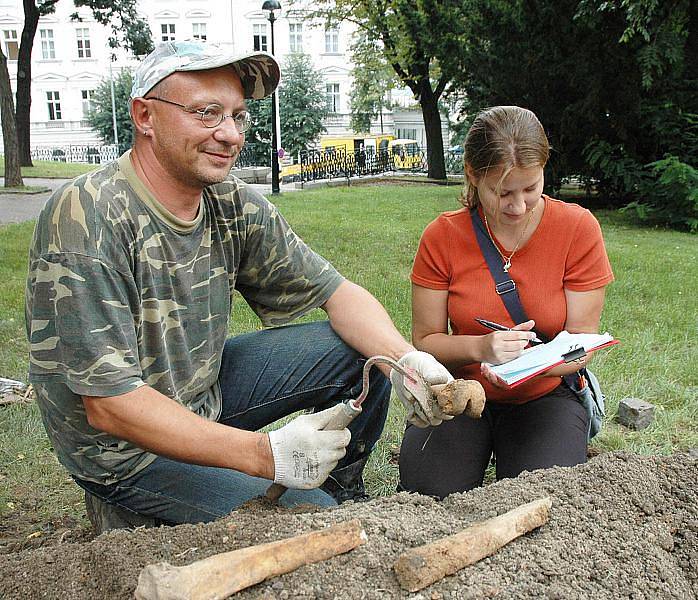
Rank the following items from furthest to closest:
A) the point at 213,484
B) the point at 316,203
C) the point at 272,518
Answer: the point at 316,203
the point at 213,484
the point at 272,518

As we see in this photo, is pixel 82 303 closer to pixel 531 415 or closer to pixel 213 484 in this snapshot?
pixel 213 484

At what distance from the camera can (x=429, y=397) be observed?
205cm

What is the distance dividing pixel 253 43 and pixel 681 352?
37.8m

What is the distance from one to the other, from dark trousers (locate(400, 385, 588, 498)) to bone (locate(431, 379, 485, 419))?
1.72 feet

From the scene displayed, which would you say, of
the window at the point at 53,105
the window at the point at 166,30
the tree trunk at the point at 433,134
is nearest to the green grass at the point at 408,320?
the tree trunk at the point at 433,134

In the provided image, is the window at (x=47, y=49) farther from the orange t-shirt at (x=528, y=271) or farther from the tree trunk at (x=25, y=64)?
the orange t-shirt at (x=528, y=271)

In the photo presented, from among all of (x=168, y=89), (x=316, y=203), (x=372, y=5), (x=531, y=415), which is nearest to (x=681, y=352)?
(x=531, y=415)

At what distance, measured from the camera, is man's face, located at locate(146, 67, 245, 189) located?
1977 mm

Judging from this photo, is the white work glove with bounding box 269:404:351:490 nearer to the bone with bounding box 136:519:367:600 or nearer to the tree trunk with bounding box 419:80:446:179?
the bone with bounding box 136:519:367:600

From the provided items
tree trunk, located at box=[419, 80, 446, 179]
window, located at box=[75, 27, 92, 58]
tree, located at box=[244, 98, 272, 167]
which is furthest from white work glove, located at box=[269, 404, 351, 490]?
window, located at box=[75, 27, 92, 58]

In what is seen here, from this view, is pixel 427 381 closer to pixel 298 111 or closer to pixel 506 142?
pixel 506 142

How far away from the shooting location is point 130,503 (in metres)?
A: 2.17

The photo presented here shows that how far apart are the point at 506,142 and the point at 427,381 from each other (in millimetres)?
796

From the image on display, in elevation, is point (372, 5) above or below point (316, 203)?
above
